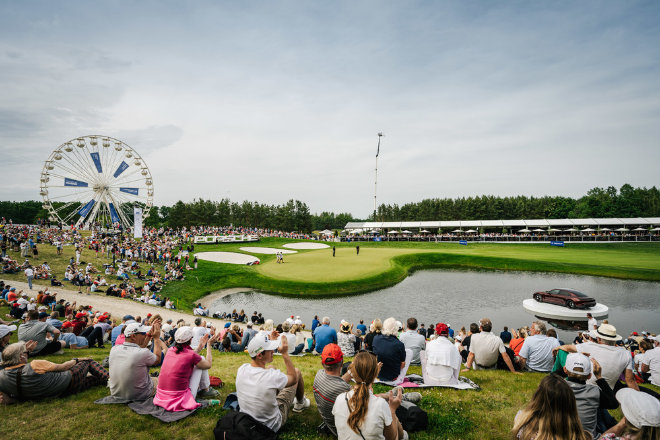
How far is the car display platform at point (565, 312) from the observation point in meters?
20.4

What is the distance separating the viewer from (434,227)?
92500mm

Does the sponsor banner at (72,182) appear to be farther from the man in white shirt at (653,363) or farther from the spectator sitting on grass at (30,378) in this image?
the man in white shirt at (653,363)

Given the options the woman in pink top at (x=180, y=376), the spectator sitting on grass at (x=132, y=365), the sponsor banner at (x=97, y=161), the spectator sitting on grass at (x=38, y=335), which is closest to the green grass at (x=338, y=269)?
the spectator sitting on grass at (x=38, y=335)

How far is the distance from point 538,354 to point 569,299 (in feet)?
52.9

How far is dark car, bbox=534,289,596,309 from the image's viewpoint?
21.0 metres

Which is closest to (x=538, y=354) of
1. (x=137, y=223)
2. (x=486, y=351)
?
(x=486, y=351)

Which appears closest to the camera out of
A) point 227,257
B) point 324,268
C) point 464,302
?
point 464,302

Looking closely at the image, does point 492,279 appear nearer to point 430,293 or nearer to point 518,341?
point 430,293

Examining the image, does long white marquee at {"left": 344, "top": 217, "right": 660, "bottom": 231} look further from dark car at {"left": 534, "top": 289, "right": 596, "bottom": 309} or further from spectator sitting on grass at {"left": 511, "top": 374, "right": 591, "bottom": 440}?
spectator sitting on grass at {"left": 511, "top": 374, "right": 591, "bottom": 440}

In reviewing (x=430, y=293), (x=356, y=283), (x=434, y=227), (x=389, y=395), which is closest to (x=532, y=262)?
(x=430, y=293)

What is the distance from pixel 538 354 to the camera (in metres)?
8.86

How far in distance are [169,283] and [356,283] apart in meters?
16.6

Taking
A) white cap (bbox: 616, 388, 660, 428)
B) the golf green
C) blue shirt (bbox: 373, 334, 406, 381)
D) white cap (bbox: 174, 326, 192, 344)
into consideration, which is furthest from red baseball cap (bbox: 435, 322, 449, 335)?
the golf green

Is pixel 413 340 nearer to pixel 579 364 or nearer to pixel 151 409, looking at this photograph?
pixel 579 364
